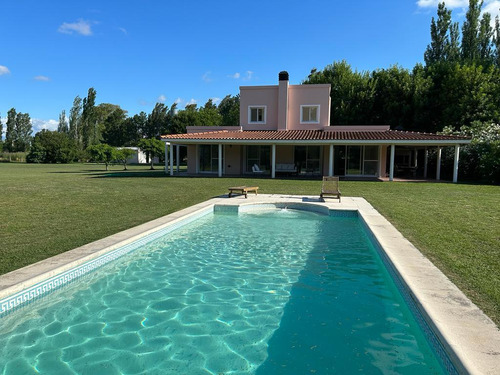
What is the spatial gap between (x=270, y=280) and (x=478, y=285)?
8.73 feet

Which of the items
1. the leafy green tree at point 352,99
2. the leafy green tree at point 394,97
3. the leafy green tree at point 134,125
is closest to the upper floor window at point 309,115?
the leafy green tree at point 352,99

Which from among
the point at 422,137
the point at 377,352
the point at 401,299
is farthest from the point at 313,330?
the point at 422,137

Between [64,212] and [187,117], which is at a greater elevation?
[187,117]

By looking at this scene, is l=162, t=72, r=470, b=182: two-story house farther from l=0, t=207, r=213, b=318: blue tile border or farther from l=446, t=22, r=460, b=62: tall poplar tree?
l=446, t=22, r=460, b=62: tall poplar tree

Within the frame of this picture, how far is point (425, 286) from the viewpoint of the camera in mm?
3926

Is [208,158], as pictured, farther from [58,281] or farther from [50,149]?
[50,149]

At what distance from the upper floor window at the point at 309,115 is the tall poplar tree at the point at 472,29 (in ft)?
71.6

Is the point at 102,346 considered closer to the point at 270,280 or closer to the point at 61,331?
the point at 61,331

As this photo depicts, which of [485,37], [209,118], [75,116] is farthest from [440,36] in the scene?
[75,116]

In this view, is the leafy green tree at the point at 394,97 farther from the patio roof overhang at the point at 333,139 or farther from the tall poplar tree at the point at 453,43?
the patio roof overhang at the point at 333,139

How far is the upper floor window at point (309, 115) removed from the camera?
81.4 ft

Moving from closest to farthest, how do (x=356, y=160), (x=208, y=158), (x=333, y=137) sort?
(x=333, y=137) < (x=356, y=160) < (x=208, y=158)

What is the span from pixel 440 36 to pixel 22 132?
274ft

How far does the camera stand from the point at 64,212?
9055 millimetres
